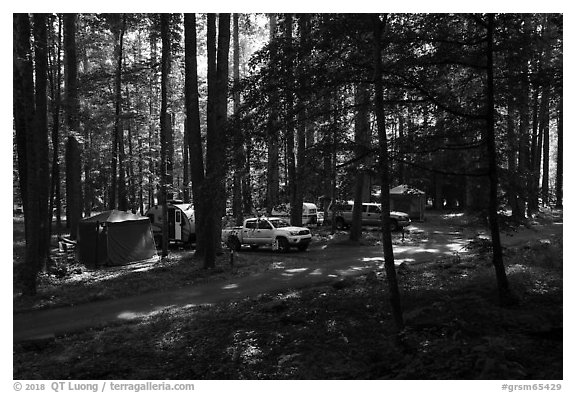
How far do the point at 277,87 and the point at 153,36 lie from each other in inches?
556

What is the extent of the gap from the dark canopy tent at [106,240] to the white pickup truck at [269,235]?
4684 millimetres

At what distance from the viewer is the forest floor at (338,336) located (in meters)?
5.93

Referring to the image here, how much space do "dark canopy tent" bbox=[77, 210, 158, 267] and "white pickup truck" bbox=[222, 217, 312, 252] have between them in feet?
15.4

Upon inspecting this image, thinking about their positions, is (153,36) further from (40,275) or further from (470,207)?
(470,207)

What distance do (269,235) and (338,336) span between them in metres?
14.1

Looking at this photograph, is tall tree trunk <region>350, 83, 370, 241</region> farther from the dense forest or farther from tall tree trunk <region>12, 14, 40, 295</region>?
tall tree trunk <region>12, 14, 40, 295</region>

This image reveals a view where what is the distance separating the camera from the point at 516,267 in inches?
494

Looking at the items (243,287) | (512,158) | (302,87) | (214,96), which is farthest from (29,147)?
(512,158)

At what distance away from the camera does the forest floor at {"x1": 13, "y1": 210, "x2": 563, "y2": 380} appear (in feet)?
19.5

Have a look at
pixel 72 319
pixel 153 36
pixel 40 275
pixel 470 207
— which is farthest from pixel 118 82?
pixel 470 207

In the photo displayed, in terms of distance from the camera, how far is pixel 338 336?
7879 mm

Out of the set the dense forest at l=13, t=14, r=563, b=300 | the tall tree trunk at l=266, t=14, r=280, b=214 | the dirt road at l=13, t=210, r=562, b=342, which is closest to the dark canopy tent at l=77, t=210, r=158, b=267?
the dirt road at l=13, t=210, r=562, b=342
